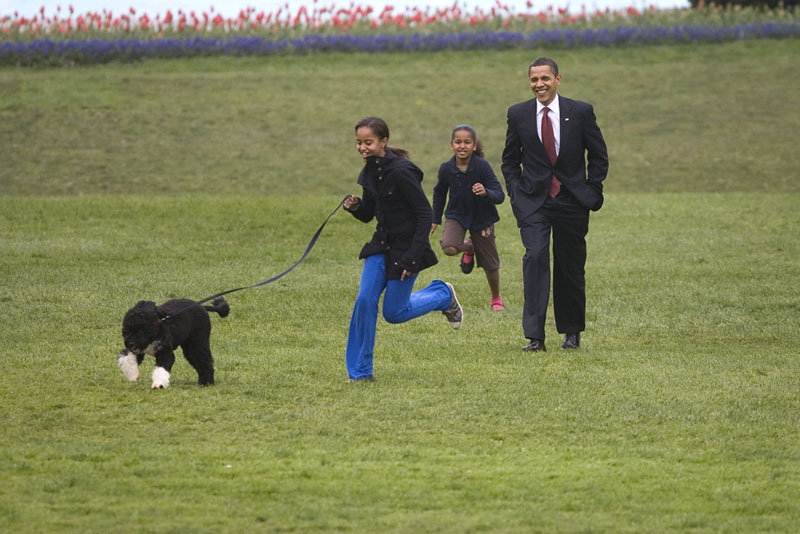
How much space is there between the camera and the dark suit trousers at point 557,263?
9.25 m

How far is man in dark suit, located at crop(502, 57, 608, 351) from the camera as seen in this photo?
363 inches

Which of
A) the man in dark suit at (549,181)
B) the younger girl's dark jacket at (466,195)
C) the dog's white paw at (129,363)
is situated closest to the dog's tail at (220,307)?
the dog's white paw at (129,363)

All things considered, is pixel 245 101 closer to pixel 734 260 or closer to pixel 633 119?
pixel 633 119

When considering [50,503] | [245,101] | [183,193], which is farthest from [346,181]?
[50,503]

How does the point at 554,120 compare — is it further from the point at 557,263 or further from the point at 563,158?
the point at 557,263

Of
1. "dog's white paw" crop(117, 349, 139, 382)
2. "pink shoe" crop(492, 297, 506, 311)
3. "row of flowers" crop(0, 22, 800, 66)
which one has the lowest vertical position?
"pink shoe" crop(492, 297, 506, 311)

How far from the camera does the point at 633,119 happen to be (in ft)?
83.0

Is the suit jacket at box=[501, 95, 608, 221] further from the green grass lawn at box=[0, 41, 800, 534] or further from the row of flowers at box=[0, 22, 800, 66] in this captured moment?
the row of flowers at box=[0, 22, 800, 66]

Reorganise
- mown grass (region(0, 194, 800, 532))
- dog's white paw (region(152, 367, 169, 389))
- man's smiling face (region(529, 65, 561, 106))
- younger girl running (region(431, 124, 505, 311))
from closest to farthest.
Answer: mown grass (region(0, 194, 800, 532)), dog's white paw (region(152, 367, 169, 389)), man's smiling face (region(529, 65, 561, 106)), younger girl running (region(431, 124, 505, 311))

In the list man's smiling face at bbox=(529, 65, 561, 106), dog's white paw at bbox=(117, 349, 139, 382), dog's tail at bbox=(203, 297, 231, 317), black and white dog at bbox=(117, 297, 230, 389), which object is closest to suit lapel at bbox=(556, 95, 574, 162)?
man's smiling face at bbox=(529, 65, 561, 106)

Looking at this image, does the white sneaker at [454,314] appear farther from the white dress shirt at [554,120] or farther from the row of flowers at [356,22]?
the row of flowers at [356,22]

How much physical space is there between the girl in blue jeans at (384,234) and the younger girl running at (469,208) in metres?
3.40

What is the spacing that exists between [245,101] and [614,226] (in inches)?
448

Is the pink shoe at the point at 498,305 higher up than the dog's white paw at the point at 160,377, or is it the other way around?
the dog's white paw at the point at 160,377
